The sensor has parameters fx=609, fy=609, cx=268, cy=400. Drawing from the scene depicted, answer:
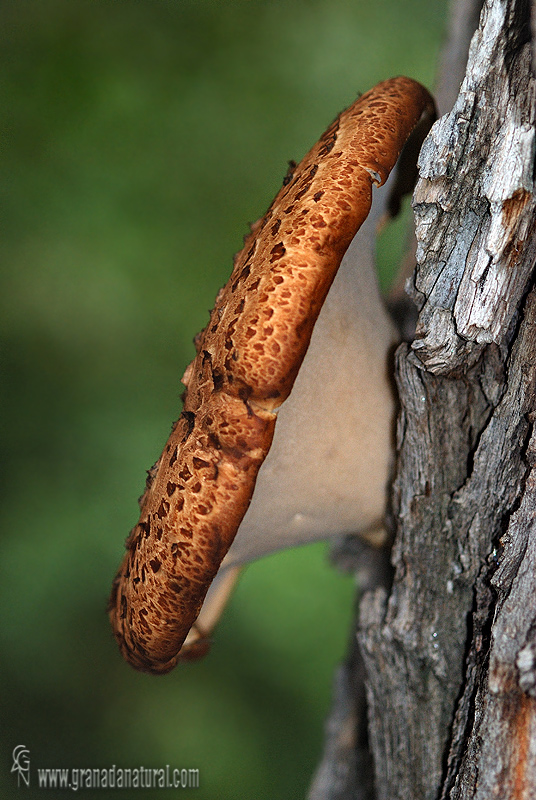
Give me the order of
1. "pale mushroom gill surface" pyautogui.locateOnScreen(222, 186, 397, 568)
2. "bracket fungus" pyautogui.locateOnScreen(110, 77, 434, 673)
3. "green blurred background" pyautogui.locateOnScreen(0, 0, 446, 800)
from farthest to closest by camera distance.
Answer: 1. "green blurred background" pyautogui.locateOnScreen(0, 0, 446, 800)
2. "pale mushroom gill surface" pyautogui.locateOnScreen(222, 186, 397, 568)
3. "bracket fungus" pyautogui.locateOnScreen(110, 77, 434, 673)

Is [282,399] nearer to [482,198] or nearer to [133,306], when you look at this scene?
[482,198]

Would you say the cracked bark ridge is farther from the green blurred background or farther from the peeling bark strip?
the green blurred background

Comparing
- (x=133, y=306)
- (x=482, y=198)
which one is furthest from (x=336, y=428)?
(x=133, y=306)

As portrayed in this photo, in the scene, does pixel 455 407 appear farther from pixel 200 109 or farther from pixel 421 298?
pixel 200 109

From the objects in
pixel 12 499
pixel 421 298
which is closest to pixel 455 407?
pixel 421 298

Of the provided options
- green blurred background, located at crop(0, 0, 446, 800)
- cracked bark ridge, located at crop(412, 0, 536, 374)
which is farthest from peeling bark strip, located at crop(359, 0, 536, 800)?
green blurred background, located at crop(0, 0, 446, 800)

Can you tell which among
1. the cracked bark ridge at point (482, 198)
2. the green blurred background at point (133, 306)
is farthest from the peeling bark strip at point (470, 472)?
the green blurred background at point (133, 306)

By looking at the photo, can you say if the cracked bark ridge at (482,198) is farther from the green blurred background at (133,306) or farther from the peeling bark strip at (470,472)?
the green blurred background at (133,306)
